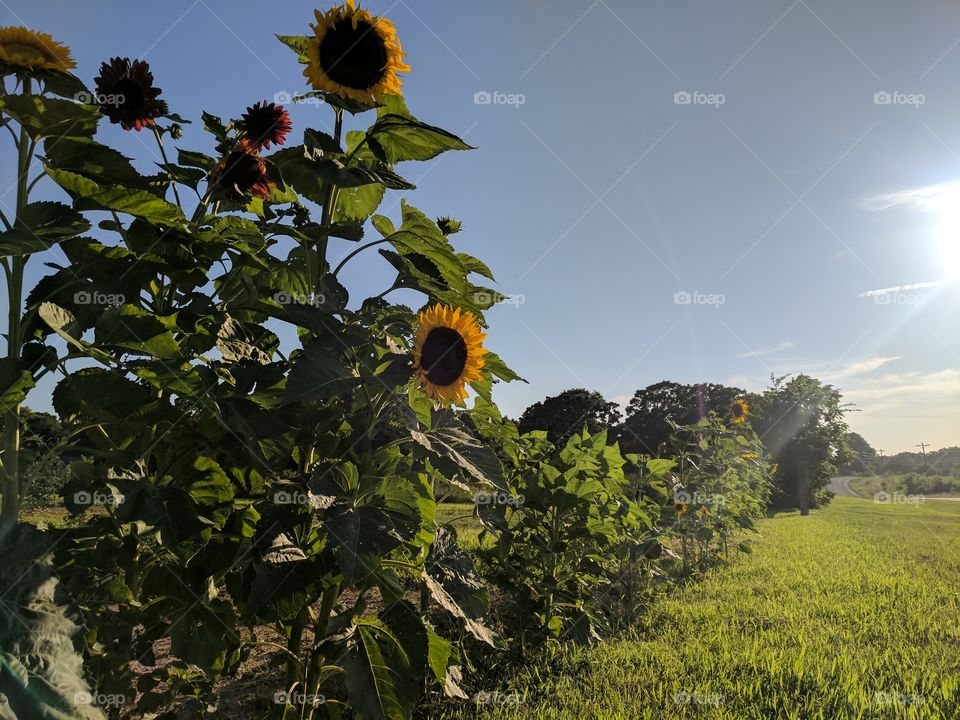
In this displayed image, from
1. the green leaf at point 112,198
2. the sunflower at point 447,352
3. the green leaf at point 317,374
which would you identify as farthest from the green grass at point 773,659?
the green leaf at point 112,198

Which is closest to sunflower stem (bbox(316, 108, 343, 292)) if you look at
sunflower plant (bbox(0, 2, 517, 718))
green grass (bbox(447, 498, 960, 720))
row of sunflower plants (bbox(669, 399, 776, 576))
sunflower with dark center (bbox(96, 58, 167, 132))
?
sunflower plant (bbox(0, 2, 517, 718))

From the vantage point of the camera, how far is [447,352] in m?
1.89

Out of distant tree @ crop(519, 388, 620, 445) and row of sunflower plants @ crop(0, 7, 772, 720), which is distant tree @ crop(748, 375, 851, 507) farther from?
row of sunflower plants @ crop(0, 7, 772, 720)

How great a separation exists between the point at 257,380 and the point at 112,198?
65 centimetres

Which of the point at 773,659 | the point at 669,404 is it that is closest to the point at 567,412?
the point at 669,404

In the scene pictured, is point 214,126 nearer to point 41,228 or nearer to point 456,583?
point 41,228

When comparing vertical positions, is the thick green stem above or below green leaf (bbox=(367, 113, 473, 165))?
below

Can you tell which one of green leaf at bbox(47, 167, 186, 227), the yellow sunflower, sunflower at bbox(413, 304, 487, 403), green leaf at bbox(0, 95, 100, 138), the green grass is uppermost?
the yellow sunflower

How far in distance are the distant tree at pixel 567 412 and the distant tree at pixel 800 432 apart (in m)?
6.69

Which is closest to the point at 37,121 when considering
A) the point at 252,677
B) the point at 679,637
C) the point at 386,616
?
the point at 386,616

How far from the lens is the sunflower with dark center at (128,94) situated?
7.12ft

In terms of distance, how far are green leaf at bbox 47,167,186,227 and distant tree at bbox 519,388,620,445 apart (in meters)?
26.3

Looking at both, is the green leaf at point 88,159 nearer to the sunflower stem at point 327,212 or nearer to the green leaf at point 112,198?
the green leaf at point 112,198

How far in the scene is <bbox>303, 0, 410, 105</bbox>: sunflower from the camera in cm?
196
